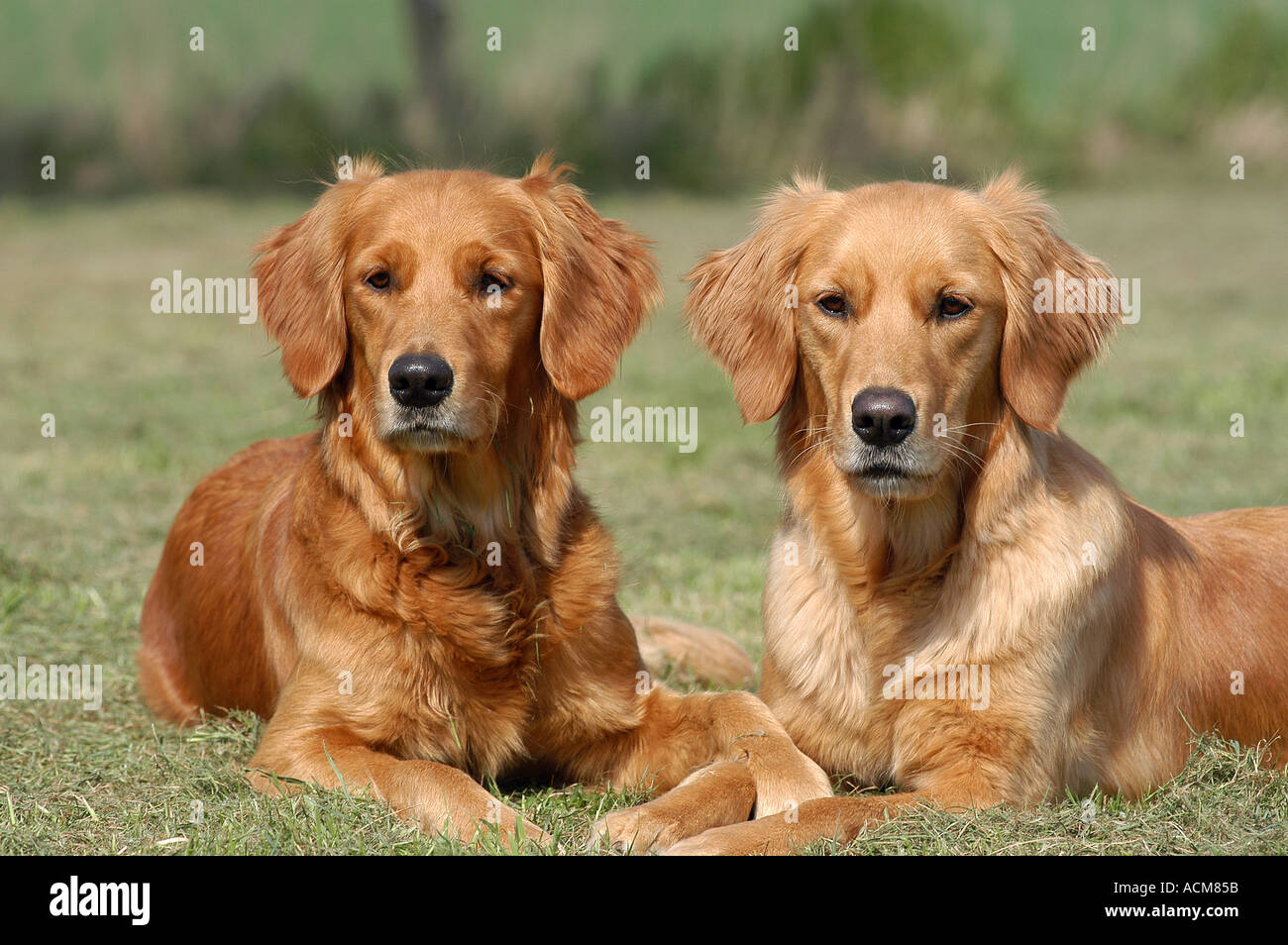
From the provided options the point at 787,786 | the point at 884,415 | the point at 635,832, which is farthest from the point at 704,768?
the point at 884,415

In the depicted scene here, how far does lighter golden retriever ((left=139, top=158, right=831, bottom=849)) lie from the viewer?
4035 mm

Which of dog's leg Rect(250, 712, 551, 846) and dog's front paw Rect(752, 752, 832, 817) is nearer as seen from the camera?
dog's leg Rect(250, 712, 551, 846)

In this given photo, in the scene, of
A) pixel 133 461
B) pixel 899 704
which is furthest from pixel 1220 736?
pixel 133 461

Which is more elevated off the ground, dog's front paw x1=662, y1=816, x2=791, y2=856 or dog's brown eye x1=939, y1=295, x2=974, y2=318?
dog's brown eye x1=939, y1=295, x2=974, y2=318

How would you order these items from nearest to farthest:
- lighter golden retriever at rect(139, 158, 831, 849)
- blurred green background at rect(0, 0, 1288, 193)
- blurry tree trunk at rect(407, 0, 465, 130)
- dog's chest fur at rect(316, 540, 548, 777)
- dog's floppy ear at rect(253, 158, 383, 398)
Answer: lighter golden retriever at rect(139, 158, 831, 849)
dog's chest fur at rect(316, 540, 548, 777)
dog's floppy ear at rect(253, 158, 383, 398)
blurred green background at rect(0, 0, 1288, 193)
blurry tree trunk at rect(407, 0, 465, 130)

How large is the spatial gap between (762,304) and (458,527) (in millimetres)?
1072

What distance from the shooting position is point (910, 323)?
12.7ft

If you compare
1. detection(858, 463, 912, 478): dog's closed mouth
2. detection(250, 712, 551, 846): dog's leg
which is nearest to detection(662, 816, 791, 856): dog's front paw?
detection(250, 712, 551, 846): dog's leg

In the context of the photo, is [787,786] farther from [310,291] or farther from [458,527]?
[310,291]

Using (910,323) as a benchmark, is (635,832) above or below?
below

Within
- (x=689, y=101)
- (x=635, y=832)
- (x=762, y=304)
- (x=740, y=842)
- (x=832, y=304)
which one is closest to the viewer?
(x=740, y=842)

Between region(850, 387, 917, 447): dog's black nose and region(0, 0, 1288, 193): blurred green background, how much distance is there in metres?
13.2

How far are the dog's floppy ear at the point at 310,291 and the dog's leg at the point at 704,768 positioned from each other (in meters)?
1.38

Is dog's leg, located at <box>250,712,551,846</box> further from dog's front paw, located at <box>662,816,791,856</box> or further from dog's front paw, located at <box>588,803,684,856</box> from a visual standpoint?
dog's front paw, located at <box>662,816,791,856</box>
